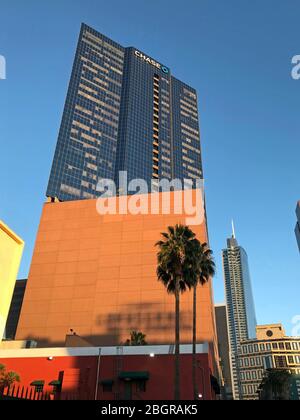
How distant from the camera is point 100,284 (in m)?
69.3

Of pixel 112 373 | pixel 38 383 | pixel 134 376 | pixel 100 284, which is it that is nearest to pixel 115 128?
pixel 100 284

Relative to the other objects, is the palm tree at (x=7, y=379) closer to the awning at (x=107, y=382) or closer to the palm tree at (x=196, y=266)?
the awning at (x=107, y=382)

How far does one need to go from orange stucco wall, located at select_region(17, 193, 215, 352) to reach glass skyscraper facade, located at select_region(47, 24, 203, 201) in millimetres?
67372

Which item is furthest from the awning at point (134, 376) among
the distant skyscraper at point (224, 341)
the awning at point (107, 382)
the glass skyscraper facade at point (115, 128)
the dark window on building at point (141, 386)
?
the distant skyscraper at point (224, 341)

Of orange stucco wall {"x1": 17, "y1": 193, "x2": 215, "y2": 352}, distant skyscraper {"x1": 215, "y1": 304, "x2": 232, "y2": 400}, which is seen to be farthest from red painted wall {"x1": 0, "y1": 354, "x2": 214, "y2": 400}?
distant skyscraper {"x1": 215, "y1": 304, "x2": 232, "y2": 400}

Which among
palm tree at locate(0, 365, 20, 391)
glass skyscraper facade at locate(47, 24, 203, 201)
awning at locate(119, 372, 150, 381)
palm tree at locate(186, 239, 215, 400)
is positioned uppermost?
glass skyscraper facade at locate(47, 24, 203, 201)

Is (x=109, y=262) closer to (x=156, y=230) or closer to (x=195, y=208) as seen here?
(x=156, y=230)

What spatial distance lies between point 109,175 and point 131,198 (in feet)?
274

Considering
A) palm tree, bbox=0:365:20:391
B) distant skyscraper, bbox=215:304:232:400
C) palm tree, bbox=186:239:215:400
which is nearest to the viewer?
palm tree, bbox=0:365:20:391

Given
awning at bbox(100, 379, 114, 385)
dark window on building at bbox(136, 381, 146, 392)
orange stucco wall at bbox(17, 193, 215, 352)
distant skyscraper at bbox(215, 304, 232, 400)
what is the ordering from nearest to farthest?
dark window on building at bbox(136, 381, 146, 392), awning at bbox(100, 379, 114, 385), orange stucco wall at bbox(17, 193, 215, 352), distant skyscraper at bbox(215, 304, 232, 400)

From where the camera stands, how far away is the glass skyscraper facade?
499 feet

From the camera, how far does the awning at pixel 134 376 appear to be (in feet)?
127

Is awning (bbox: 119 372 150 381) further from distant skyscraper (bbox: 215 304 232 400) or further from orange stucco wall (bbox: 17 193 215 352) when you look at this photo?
distant skyscraper (bbox: 215 304 232 400)
